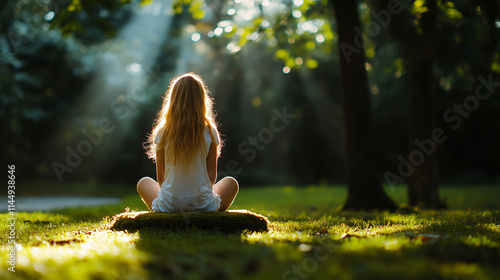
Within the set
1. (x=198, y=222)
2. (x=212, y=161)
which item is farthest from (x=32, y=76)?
(x=198, y=222)

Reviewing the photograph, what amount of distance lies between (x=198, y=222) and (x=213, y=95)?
16012mm

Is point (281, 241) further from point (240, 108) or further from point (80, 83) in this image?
point (80, 83)

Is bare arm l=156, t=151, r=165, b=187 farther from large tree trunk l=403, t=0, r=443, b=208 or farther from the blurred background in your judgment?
the blurred background

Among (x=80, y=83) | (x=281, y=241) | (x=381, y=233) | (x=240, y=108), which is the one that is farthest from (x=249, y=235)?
(x=80, y=83)

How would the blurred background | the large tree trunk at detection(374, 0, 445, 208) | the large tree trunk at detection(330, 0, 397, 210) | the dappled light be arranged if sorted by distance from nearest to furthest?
the dappled light, the large tree trunk at detection(330, 0, 397, 210), the large tree trunk at detection(374, 0, 445, 208), the blurred background

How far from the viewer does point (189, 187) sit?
462 cm

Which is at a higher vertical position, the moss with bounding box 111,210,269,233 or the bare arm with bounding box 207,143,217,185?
the bare arm with bounding box 207,143,217,185

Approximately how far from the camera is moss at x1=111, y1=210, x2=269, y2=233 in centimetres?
→ 421

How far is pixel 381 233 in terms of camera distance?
3953 millimetres

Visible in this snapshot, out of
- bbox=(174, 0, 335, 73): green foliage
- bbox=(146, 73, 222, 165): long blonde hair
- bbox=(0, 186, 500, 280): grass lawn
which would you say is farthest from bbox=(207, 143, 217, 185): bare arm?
bbox=(174, 0, 335, 73): green foliage

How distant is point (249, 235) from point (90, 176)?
18744mm

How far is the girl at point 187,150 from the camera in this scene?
4.56 metres

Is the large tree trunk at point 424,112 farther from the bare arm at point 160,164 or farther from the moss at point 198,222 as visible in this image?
the bare arm at point 160,164

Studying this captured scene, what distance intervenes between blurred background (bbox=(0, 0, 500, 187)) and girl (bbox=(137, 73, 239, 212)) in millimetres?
9531
